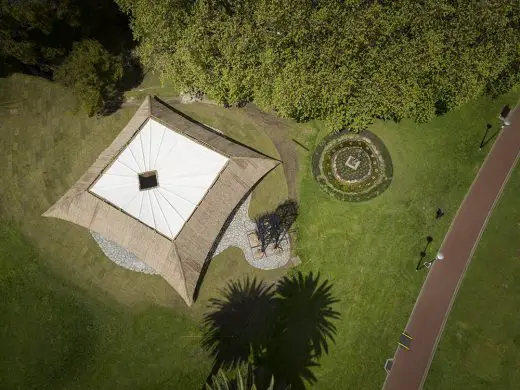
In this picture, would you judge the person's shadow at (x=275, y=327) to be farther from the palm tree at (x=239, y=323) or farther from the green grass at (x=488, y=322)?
the green grass at (x=488, y=322)

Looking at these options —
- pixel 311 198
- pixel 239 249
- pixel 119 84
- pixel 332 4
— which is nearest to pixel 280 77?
pixel 332 4

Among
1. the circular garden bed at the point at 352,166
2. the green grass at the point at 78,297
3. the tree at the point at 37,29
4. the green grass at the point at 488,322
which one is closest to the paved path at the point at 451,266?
the green grass at the point at 488,322

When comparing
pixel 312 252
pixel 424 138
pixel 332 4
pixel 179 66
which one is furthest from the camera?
pixel 424 138

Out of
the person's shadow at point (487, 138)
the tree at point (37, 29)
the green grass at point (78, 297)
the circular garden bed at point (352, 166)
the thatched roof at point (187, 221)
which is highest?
the person's shadow at point (487, 138)

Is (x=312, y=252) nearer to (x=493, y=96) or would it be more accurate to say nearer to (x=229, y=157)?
(x=229, y=157)

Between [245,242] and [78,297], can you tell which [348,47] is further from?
[78,297]
